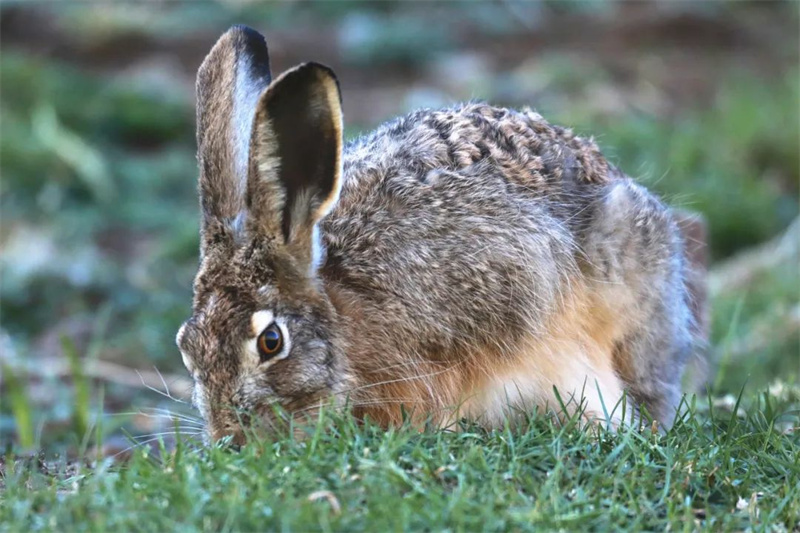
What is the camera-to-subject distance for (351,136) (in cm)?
666

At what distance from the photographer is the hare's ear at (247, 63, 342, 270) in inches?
161

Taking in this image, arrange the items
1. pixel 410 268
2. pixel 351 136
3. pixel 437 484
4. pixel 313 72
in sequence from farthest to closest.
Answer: pixel 351 136 → pixel 410 268 → pixel 313 72 → pixel 437 484

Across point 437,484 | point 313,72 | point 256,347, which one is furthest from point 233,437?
point 313,72

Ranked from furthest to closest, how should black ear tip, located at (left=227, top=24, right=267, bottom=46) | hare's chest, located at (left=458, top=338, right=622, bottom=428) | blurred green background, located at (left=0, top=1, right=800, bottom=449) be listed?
blurred green background, located at (left=0, top=1, right=800, bottom=449) → black ear tip, located at (left=227, top=24, right=267, bottom=46) → hare's chest, located at (left=458, top=338, right=622, bottom=428)

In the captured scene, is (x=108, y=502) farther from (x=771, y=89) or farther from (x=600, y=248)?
(x=771, y=89)

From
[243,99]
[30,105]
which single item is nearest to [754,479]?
[243,99]

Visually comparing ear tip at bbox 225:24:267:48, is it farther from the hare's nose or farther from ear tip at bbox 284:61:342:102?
the hare's nose

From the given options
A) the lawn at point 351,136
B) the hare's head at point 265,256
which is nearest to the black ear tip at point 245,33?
the hare's head at point 265,256

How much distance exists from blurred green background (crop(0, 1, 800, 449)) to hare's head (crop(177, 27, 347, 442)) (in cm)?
97

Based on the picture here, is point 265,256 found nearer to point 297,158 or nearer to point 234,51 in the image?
point 297,158

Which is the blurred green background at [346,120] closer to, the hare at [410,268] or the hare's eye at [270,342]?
the hare at [410,268]

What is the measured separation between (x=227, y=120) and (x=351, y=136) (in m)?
2.29

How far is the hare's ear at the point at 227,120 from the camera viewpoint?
4344 millimetres

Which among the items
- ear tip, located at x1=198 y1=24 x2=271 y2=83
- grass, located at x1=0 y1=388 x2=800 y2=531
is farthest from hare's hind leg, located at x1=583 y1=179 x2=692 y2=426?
ear tip, located at x1=198 y1=24 x2=271 y2=83
